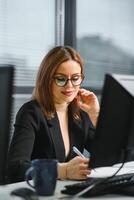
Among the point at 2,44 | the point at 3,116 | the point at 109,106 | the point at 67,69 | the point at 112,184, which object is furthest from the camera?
the point at 2,44

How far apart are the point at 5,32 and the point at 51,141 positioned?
4.79 feet

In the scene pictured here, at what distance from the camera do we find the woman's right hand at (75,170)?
1.48 meters

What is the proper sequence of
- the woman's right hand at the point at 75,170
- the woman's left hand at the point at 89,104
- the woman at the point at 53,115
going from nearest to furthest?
the woman's right hand at the point at 75,170 → the woman at the point at 53,115 → the woman's left hand at the point at 89,104

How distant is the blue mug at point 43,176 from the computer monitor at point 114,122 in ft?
0.43

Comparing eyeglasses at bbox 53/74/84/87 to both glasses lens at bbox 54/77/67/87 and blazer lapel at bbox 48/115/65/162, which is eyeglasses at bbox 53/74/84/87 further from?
blazer lapel at bbox 48/115/65/162

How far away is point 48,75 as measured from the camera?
187 centimetres

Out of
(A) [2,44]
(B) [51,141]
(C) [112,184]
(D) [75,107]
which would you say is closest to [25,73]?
(A) [2,44]

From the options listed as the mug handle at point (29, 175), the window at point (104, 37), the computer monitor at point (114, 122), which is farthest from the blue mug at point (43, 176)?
the window at point (104, 37)

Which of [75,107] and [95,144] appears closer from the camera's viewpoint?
[95,144]

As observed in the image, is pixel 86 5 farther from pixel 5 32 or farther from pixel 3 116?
pixel 3 116

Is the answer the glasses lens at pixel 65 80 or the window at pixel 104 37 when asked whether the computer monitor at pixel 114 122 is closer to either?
the glasses lens at pixel 65 80

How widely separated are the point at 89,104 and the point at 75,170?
0.75 metres

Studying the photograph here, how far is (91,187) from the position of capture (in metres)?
1.27

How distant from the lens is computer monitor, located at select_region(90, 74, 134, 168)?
3.91ft
